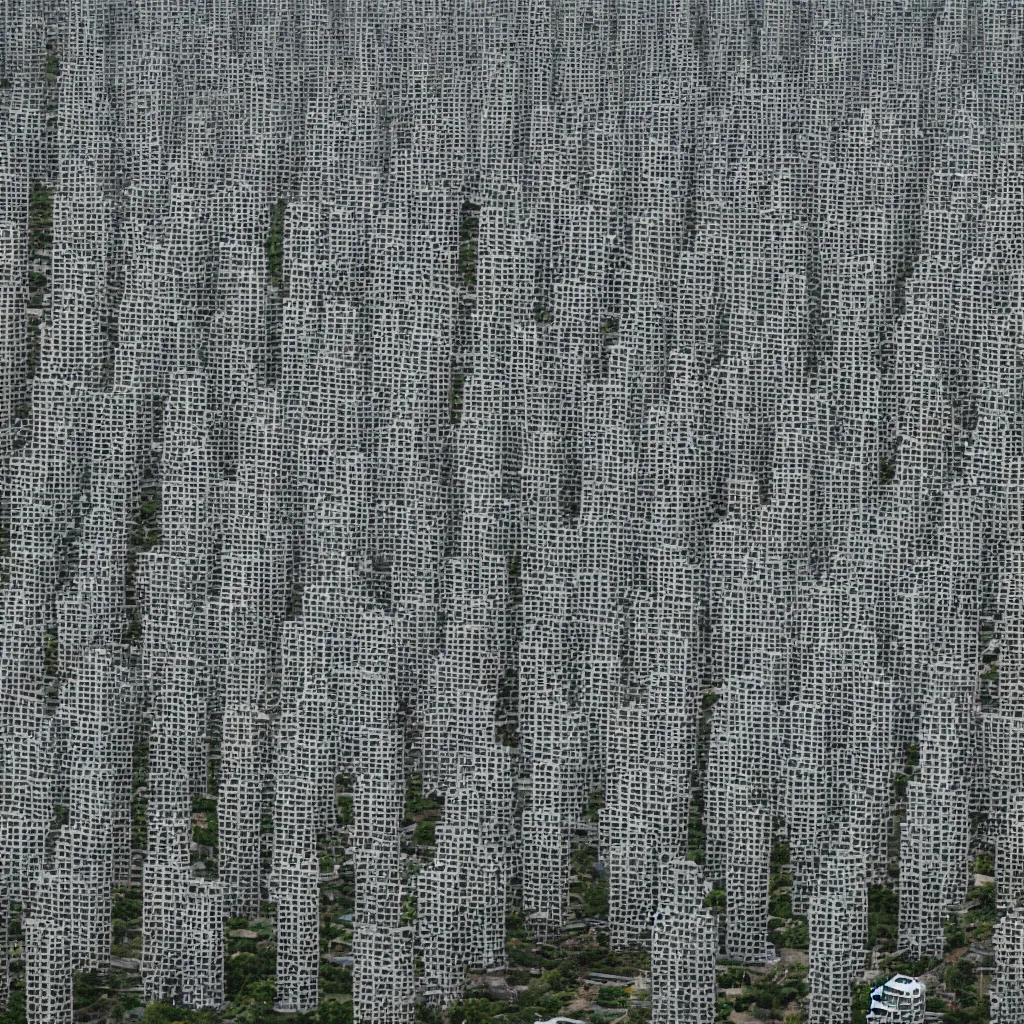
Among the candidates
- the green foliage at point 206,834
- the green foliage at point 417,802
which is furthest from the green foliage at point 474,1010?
the green foliage at point 206,834

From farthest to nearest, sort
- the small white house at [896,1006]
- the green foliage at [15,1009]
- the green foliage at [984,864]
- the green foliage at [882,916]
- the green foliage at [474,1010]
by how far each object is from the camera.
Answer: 1. the green foliage at [984,864]
2. the green foliage at [882,916]
3. the green foliage at [15,1009]
4. the green foliage at [474,1010]
5. the small white house at [896,1006]

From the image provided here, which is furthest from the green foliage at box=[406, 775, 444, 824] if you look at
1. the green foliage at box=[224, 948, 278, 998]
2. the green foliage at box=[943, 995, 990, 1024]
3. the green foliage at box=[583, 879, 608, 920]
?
the green foliage at box=[943, 995, 990, 1024]

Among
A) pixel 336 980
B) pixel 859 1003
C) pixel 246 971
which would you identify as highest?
pixel 246 971

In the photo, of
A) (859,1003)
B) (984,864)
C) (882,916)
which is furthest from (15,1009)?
(984,864)

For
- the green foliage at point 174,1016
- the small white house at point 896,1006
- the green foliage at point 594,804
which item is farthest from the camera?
the green foliage at point 594,804

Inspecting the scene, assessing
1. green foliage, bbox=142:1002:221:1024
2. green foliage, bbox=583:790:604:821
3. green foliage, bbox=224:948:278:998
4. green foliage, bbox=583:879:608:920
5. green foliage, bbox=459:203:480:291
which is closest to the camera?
green foliage, bbox=142:1002:221:1024

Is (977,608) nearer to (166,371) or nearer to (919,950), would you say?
(919,950)

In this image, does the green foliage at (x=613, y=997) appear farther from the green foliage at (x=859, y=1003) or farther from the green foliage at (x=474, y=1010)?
the green foliage at (x=859, y=1003)

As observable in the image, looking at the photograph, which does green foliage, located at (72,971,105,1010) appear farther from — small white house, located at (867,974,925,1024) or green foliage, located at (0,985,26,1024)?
small white house, located at (867,974,925,1024)

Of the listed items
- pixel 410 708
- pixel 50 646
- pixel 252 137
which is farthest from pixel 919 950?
pixel 252 137

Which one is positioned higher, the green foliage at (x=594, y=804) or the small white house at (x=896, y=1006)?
the green foliage at (x=594, y=804)

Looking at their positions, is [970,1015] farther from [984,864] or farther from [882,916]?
[984,864]
